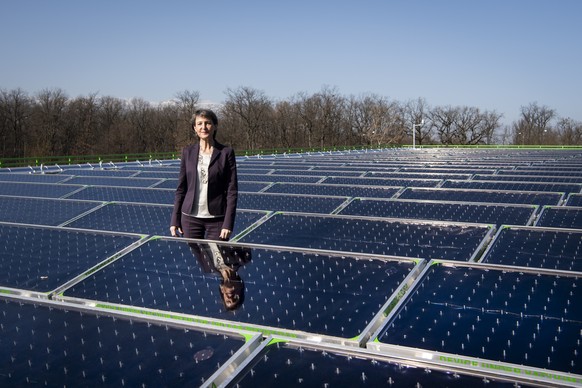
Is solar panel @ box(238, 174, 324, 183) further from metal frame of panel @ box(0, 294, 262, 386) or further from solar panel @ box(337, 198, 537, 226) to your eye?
metal frame of panel @ box(0, 294, 262, 386)

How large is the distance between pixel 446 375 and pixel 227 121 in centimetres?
7594

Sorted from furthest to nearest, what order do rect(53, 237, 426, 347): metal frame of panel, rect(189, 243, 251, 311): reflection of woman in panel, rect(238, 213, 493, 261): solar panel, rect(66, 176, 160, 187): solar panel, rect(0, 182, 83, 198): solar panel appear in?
1. rect(66, 176, 160, 187): solar panel
2. rect(0, 182, 83, 198): solar panel
3. rect(238, 213, 493, 261): solar panel
4. rect(189, 243, 251, 311): reflection of woman in panel
5. rect(53, 237, 426, 347): metal frame of panel

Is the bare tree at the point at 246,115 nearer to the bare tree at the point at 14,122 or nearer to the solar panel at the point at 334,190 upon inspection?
the bare tree at the point at 14,122

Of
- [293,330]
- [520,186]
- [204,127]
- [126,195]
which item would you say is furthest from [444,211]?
[126,195]

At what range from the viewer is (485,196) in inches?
303

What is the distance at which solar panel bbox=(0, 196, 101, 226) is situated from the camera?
6574 mm

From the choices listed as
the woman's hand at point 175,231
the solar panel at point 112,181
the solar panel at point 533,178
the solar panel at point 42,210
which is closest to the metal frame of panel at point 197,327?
the woman's hand at point 175,231

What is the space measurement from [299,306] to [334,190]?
19.5ft

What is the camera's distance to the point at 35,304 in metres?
2.84

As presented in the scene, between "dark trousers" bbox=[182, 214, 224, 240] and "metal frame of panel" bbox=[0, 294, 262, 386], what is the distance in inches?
87.7

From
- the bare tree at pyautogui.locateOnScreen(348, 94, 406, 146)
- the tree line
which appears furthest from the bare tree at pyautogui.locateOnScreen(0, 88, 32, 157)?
the bare tree at pyautogui.locateOnScreen(348, 94, 406, 146)

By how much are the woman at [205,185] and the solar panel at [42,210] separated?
6.84 ft

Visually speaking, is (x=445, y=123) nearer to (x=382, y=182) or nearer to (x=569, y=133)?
(x=569, y=133)

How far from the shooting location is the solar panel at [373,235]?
4480mm
